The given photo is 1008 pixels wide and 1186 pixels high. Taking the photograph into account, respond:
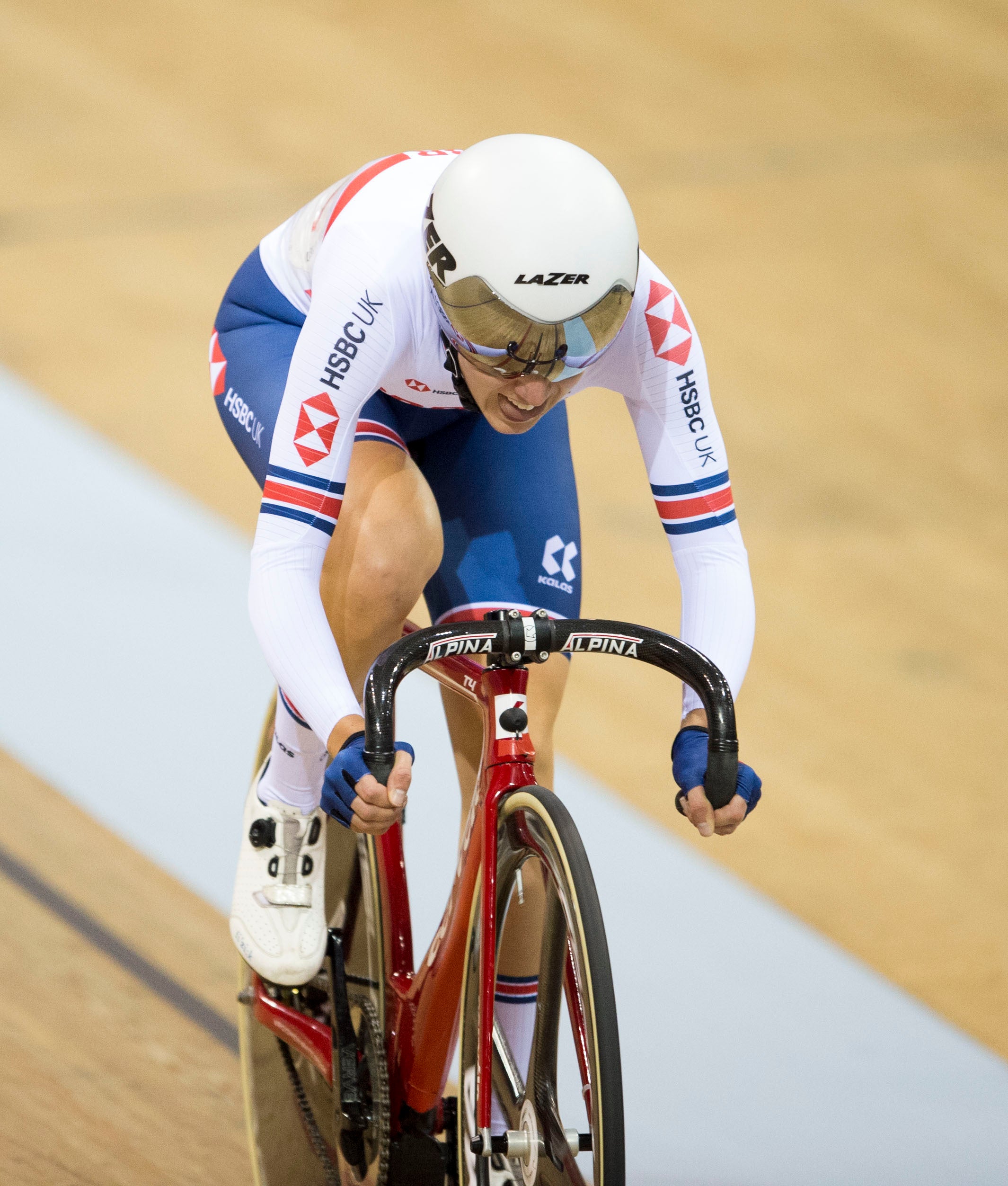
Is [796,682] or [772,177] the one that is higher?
[772,177]

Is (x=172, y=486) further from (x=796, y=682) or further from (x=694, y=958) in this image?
Answer: (x=694, y=958)

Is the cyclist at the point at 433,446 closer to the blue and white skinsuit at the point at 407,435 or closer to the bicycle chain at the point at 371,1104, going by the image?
the blue and white skinsuit at the point at 407,435

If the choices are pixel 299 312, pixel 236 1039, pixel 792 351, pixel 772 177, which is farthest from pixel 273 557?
pixel 772 177

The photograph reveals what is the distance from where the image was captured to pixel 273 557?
6.46ft

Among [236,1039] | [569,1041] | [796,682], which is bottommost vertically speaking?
[236,1039]

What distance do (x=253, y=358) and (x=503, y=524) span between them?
1.53ft

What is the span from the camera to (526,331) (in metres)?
1.82

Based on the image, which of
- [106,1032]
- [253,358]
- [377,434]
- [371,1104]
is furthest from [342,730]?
[106,1032]

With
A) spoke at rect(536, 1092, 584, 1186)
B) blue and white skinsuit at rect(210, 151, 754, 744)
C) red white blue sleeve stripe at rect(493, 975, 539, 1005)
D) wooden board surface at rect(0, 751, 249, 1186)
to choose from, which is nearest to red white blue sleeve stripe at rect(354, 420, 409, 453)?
blue and white skinsuit at rect(210, 151, 754, 744)

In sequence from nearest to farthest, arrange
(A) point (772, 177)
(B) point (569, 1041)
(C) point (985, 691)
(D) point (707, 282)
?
(B) point (569, 1041)
(C) point (985, 691)
(D) point (707, 282)
(A) point (772, 177)

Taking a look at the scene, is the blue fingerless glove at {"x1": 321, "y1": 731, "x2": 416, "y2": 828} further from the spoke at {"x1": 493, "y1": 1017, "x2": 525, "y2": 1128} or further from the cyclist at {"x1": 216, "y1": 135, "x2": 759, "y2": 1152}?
the spoke at {"x1": 493, "y1": 1017, "x2": 525, "y2": 1128}

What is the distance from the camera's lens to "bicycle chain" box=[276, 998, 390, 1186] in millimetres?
2164

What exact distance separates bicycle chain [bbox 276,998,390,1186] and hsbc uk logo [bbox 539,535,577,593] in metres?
0.64

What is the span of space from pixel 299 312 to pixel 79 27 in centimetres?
583
